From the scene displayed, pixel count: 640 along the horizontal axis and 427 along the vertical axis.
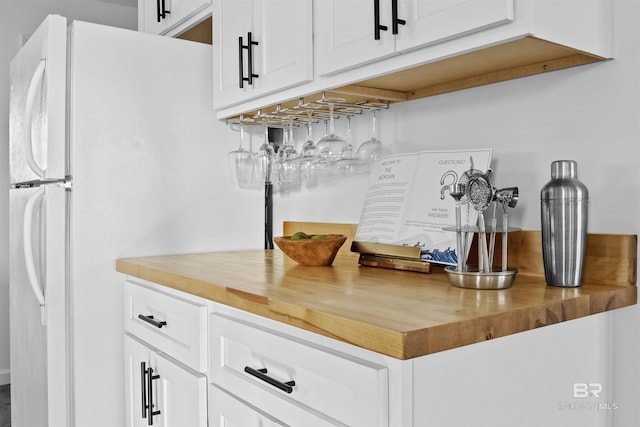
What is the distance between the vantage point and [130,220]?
79.8 inches

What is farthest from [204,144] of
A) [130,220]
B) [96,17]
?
[96,17]

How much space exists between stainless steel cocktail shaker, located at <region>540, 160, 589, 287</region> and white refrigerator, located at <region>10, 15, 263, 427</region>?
1322 mm

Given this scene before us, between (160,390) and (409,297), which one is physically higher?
(409,297)

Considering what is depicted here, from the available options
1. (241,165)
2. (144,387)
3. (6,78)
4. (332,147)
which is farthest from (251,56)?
(6,78)

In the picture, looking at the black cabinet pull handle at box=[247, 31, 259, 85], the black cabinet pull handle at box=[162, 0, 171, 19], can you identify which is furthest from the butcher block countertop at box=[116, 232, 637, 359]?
the black cabinet pull handle at box=[162, 0, 171, 19]

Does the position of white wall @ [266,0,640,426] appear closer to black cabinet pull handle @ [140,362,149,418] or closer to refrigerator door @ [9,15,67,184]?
black cabinet pull handle @ [140,362,149,418]

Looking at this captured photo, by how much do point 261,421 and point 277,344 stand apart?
0.18 meters

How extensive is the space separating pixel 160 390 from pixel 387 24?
46.3 inches

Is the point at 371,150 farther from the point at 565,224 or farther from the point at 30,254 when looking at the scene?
the point at 30,254

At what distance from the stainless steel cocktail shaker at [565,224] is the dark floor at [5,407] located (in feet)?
9.25

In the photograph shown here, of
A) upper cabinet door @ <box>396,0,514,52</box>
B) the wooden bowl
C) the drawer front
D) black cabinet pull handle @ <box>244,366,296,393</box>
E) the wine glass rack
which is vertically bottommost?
the drawer front

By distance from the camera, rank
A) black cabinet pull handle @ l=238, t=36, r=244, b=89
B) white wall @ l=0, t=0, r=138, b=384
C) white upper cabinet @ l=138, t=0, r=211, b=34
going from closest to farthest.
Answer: black cabinet pull handle @ l=238, t=36, r=244, b=89, white upper cabinet @ l=138, t=0, r=211, b=34, white wall @ l=0, t=0, r=138, b=384

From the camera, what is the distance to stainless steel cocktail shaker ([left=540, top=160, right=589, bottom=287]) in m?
1.20

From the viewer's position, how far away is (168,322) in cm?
162
